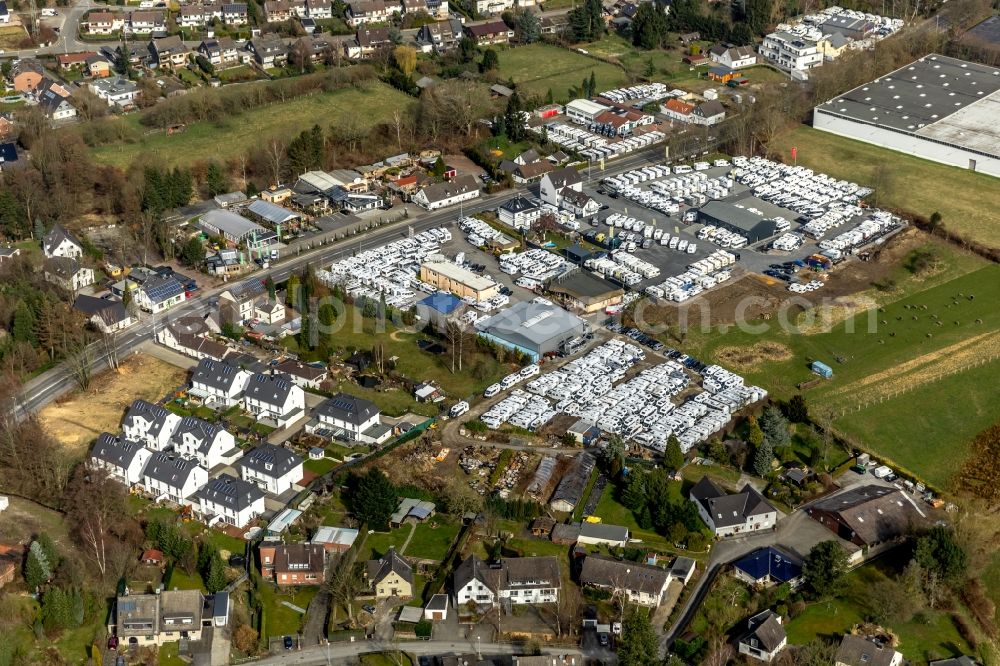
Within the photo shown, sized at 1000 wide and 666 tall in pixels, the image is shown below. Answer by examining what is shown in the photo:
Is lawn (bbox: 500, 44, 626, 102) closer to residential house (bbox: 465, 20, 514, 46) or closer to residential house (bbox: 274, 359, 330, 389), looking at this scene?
residential house (bbox: 465, 20, 514, 46)

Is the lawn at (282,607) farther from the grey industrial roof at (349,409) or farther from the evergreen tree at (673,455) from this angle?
the evergreen tree at (673,455)

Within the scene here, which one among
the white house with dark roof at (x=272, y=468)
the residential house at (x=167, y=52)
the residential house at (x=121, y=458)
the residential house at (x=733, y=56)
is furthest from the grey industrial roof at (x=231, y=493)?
the residential house at (x=733, y=56)

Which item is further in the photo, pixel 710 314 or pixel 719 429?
pixel 710 314

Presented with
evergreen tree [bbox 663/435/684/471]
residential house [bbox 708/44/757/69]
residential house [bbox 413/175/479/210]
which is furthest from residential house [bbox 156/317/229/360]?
residential house [bbox 708/44/757/69]

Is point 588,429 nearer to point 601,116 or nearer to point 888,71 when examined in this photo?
point 601,116

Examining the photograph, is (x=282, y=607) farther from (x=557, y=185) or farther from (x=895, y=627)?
(x=557, y=185)

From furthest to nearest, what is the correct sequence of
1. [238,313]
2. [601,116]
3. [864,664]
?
[601,116] → [238,313] → [864,664]

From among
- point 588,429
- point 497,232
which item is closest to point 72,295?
point 497,232
